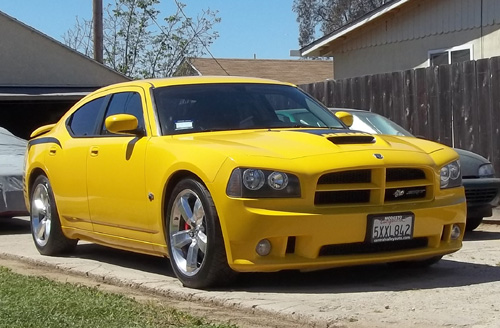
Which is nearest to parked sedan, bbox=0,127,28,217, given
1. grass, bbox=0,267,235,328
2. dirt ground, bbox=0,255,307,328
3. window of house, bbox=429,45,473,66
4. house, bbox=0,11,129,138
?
dirt ground, bbox=0,255,307,328

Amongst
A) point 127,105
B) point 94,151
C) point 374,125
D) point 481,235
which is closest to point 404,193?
point 127,105

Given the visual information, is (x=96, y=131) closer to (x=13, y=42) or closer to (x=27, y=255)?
(x=27, y=255)

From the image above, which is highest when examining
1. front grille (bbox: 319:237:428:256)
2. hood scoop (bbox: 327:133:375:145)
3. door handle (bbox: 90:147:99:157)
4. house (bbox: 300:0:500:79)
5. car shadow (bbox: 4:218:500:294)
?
house (bbox: 300:0:500:79)

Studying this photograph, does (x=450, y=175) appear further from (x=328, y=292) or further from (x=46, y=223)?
(x=46, y=223)

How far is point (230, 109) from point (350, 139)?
3.87ft

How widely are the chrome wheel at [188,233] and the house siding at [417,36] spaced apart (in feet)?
37.7

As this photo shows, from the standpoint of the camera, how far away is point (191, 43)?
40375 millimetres

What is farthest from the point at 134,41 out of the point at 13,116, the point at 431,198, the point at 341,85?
the point at 431,198

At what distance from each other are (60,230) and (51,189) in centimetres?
38

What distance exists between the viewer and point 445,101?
13383 millimetres

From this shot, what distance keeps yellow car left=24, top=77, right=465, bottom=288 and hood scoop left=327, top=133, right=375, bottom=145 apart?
11 mm

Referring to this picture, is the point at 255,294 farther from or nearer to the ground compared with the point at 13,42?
nearer to the ground

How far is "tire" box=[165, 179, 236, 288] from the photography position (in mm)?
6531

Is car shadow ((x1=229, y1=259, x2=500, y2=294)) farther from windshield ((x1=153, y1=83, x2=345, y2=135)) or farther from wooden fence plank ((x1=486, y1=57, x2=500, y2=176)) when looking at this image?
wooden fence plank ((x1=486, y1=57, x2=500, y2=176))
